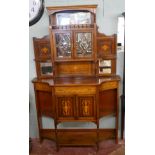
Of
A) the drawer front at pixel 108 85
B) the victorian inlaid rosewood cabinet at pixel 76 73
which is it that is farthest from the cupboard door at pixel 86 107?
the drawer front at pixel 108 85

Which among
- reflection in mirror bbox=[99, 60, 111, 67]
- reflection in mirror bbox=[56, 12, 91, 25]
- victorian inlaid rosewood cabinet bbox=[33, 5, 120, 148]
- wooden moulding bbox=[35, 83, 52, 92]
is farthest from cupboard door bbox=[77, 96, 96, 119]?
reflection in mirror bbox=[56, 12, 91, 25]

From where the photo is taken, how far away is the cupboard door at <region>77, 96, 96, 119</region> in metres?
2.36

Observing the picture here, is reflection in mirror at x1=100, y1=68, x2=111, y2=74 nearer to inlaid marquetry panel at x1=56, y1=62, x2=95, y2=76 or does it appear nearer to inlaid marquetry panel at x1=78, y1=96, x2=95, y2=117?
inlaid marquetry panel at x1=56, y1=62, x2=95, y2=76

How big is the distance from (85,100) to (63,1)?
4.24 ft

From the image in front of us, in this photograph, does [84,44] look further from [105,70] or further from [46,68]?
[46,68]

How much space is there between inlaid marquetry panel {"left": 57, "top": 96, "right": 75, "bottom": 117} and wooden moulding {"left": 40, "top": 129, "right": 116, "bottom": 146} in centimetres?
47

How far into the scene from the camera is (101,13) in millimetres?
2523

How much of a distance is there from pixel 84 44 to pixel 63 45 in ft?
0.88

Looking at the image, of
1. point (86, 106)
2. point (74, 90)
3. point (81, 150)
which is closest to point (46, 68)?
point (74, 90)

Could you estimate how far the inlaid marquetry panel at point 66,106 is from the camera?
2379 millimetres

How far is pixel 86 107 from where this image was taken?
94.3 inches

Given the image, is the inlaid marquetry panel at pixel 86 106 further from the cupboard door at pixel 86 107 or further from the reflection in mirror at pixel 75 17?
the reflection in mirror at pixel 75 17
